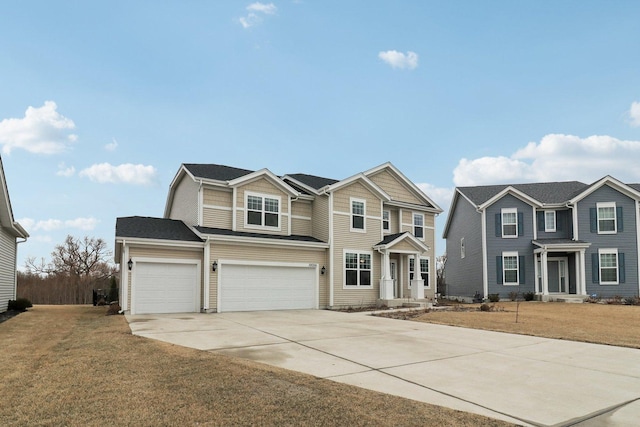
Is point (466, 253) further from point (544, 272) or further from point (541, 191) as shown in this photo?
point (541, 191)

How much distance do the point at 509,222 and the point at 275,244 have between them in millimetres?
16593

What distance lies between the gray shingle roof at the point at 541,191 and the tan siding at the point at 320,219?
12.3 meters

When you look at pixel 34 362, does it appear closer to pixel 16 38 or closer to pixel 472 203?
pixel 16 38

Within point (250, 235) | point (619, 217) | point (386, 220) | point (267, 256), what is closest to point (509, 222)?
point (619, 217)

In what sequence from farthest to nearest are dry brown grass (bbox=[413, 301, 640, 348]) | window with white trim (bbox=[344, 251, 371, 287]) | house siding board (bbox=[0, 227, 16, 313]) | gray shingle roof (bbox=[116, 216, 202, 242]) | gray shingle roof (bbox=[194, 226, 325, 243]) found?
1. window with white trim (bbox=[344, 251, 371, 287])
2. house siding board (bbox=[0, 227, 16, 313])
3. gray shingle roof (bbox=[194, 226, 325, 243])
4. gray shingle roof (bbox=[116, 216, 202, 242])
5. dry brown grass (bbox=[413, 301, 640, 348])

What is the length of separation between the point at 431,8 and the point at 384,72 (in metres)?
3.50

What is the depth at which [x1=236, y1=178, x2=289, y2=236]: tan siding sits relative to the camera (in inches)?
805

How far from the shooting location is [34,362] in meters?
7.82

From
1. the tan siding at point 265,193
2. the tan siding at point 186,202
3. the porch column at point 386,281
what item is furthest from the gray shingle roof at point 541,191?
the tan siding at point 186,202

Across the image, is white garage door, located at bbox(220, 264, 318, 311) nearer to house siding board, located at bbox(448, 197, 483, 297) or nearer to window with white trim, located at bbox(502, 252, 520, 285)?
house siding board, located at bbox(448, 197, 483, 297)

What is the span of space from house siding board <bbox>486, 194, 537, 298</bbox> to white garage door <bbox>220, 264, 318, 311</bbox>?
13235mm

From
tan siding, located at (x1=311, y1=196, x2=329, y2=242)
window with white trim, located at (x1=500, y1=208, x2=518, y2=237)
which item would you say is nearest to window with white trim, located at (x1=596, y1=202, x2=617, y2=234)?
window with white trim, located at (x1=500, y1=208, x2=518, y2=237)

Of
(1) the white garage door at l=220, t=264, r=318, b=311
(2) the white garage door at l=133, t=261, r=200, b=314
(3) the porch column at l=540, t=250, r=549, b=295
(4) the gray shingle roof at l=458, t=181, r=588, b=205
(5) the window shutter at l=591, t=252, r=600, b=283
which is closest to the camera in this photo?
(2) the white garage door at l=133, t=261, r=200, b=314

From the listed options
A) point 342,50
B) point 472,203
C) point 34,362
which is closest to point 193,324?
point 34,362
